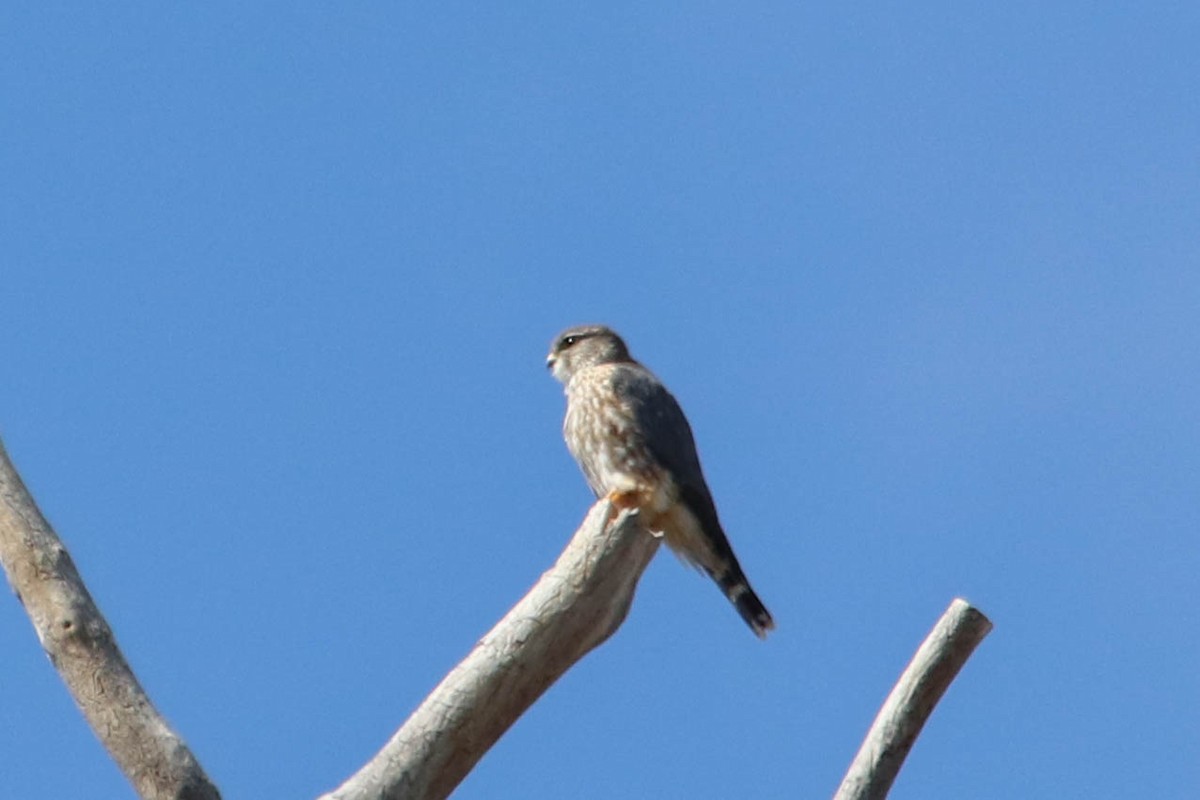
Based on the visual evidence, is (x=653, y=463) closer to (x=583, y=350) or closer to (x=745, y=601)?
(x=745, y=601)

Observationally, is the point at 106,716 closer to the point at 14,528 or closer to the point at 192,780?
the point at 192,780

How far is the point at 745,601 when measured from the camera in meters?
6.64

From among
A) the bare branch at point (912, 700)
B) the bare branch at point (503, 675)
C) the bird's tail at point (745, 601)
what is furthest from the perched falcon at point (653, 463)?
the bare branch at point (912, 700)

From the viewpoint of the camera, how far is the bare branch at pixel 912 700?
360 centimetres

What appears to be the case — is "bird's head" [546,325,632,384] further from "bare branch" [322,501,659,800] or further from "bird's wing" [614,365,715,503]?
"bare branch" [322,501,659,800]

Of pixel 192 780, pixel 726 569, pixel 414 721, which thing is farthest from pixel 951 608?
pixel 726 569

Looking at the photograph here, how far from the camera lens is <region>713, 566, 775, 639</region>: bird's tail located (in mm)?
6586

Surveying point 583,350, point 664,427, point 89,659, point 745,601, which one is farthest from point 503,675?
point 583,350

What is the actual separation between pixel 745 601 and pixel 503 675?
3.11m

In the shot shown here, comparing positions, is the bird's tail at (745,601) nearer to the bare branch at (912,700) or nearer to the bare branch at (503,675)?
the bare branch at (503,675)

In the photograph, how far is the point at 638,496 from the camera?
6727mm

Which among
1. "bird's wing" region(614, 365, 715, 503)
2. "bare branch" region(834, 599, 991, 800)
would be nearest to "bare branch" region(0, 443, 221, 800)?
"bare branch" region(834, 599, 991, 800)

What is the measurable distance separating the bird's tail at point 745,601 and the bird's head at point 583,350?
149 cm

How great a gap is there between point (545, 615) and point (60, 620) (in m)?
0.90
